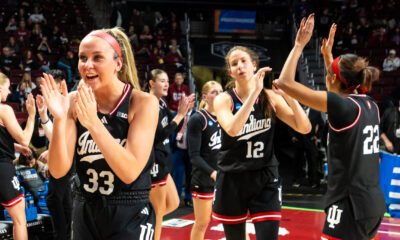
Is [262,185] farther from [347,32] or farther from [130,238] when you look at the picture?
[347,32]

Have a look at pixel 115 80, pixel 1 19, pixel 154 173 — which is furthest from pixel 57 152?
pixel 1 19

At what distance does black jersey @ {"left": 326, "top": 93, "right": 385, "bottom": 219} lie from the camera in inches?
113

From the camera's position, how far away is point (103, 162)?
7.38 feet

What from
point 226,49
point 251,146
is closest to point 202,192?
point 251,146

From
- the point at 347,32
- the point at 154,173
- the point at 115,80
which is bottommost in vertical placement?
the point at 154,173

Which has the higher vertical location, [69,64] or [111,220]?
[69,64]

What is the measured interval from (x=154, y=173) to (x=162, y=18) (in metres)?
13.5

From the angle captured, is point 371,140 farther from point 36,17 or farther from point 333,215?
point 36,17

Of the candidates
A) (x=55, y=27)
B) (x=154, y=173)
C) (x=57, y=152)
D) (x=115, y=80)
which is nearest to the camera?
(x=57, y=152)

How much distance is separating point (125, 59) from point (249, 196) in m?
1.55

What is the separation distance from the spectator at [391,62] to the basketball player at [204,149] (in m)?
9.74

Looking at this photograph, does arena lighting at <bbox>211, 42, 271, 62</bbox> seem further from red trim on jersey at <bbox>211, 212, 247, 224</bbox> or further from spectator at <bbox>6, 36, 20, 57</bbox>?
red trim on jersey at <bbox>211, 212, 247, 224</bbox>

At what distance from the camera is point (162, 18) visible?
17.5 m

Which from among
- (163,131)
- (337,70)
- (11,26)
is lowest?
(163,131)
